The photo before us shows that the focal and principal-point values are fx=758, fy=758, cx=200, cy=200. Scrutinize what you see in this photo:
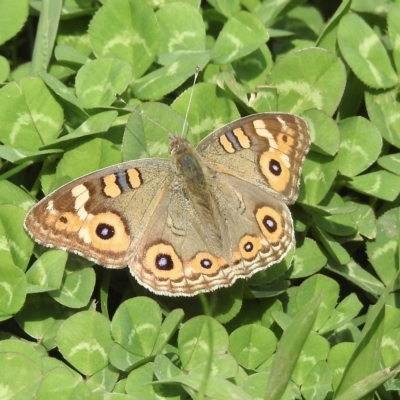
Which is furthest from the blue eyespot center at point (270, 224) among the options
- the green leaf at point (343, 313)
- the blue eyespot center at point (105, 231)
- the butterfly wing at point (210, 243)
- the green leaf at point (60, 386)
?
the green leaf at point (60, 386)

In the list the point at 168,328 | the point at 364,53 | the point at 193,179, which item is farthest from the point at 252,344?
the point at 364,53

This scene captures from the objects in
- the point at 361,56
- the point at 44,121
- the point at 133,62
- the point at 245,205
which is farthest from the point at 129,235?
the point at 361,56

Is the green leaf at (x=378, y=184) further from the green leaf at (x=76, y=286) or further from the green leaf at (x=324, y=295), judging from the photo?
the green leaf at (x=76, y=286)

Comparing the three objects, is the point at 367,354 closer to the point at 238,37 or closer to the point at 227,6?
the point at 238,37

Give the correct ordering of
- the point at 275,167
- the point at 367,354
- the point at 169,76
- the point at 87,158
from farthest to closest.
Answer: the point at 169,76
the point at 87,158
the point at 275,167
the point at 367,354

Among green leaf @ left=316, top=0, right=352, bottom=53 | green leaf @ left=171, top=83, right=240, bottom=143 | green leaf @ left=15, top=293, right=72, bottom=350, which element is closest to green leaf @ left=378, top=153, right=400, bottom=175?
Result: green leaf @ left=316, top=0, right=352, bottom=53

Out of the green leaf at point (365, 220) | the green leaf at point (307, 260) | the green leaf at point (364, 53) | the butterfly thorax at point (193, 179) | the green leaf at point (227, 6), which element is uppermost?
the green leaf at point (364, 53)
